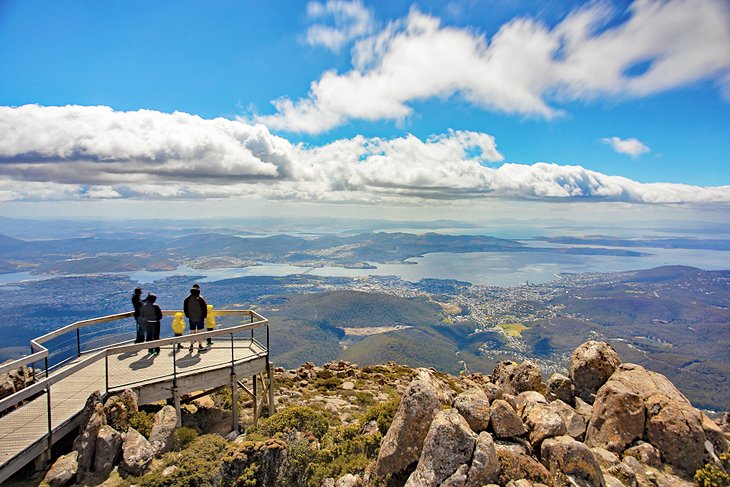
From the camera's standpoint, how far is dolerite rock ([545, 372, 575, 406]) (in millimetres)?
14039

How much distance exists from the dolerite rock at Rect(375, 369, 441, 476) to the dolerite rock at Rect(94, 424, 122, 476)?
711cm

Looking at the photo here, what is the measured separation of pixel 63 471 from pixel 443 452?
9416 mm

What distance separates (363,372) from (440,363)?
150 m

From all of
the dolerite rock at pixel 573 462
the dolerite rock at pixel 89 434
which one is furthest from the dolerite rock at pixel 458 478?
the dolerite rock at pixel 89 434

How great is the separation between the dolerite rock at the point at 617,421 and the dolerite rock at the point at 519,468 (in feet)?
10.8

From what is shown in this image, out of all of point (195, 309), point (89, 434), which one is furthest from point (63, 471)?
point (195, 309)

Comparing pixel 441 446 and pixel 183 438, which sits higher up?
pixel 441 446

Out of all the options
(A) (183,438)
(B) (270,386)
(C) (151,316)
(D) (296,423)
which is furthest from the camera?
(B) (270,386)

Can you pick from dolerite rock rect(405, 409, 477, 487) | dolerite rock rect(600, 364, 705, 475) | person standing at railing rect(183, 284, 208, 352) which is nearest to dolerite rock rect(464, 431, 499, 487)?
dolerite rock rect(405, 409, 477, 487)

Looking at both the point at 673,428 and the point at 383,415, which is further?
the point at 383,415

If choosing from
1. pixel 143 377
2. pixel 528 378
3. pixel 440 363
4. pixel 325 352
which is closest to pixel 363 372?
pixel 528 378

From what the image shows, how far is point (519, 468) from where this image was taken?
8.31 metres

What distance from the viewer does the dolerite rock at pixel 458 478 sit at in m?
7.89

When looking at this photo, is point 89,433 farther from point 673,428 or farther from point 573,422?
point 673,428
